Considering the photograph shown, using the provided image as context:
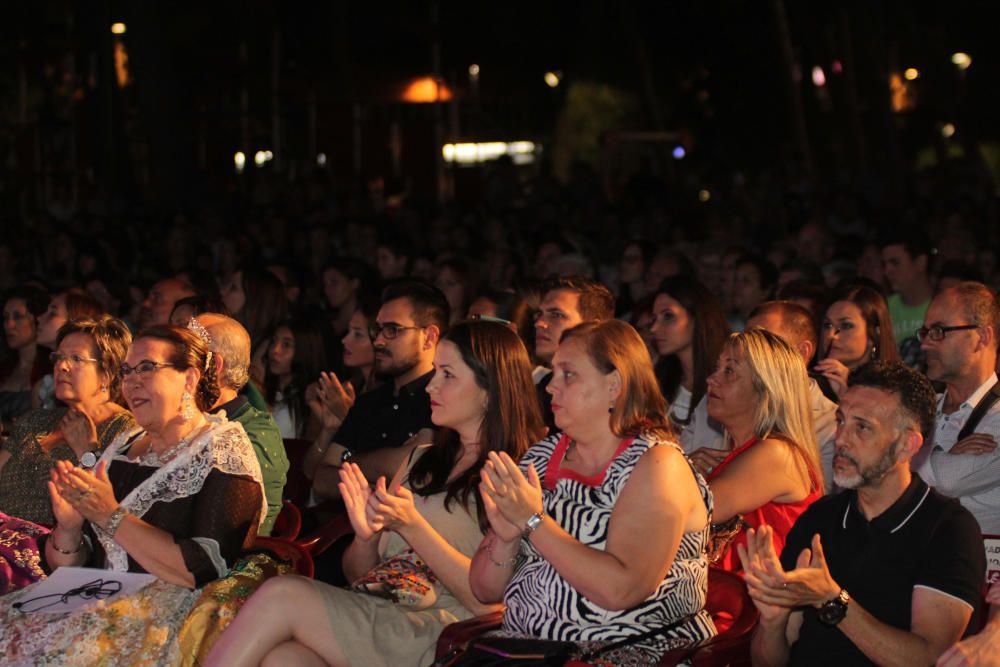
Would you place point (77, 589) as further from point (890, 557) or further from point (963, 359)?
point (963, 359)

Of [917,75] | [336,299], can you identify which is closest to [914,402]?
[336,299]

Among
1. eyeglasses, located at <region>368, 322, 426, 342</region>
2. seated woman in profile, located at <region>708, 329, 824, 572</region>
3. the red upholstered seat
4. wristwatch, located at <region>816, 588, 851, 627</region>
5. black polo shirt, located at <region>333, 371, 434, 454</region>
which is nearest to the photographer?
wristwatch, located at <region>816, 588, 851, 627</region>

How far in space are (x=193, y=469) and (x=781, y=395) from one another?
76.6 inches

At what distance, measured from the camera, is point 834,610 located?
11.8 ft

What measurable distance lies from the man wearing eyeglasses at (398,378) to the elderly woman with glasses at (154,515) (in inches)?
54.8

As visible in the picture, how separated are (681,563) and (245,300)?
505cm

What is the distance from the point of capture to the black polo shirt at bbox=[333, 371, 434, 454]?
6359mm

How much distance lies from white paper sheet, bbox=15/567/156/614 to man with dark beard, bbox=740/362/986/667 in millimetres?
2026

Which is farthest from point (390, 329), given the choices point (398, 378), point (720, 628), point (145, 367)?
point (720, 628)

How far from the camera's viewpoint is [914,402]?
3.88 metres

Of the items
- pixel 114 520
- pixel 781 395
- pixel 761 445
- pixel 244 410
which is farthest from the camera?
pixel 244 410

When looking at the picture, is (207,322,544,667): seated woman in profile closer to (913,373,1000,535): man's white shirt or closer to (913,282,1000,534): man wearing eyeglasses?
(913,373,1000,535): man's white shirt

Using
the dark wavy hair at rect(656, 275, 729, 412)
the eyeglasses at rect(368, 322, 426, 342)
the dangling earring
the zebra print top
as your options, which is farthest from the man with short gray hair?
the dark wavy hair at rect(656, 275, 729, 412)

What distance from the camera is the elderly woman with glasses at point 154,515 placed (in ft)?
14.9
